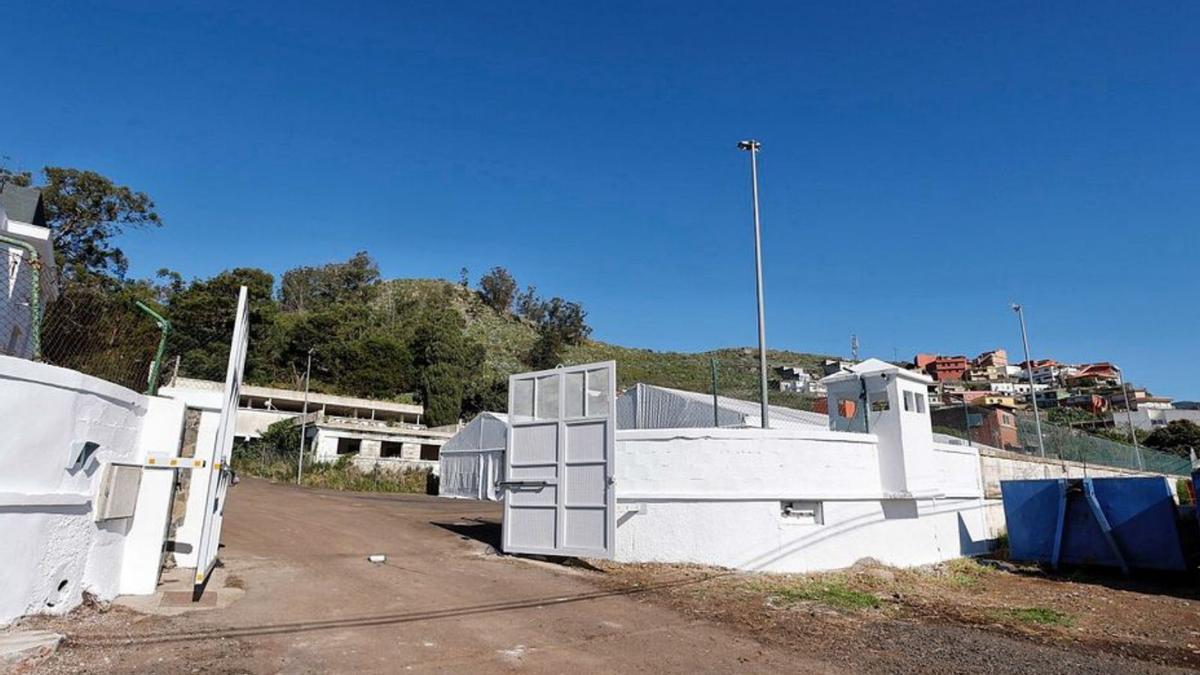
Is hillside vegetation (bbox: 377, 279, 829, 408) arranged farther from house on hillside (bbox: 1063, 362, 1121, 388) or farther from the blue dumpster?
house on hillside (bbox: 1063, 362, 1121, 388)

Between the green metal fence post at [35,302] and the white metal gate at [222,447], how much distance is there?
61.6 inches

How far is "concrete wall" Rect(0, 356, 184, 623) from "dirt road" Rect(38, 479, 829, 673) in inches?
18.6

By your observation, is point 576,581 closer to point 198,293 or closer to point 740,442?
point 740,442

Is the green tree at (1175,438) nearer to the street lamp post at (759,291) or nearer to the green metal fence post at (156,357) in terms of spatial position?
the street lamp post at (759,291)

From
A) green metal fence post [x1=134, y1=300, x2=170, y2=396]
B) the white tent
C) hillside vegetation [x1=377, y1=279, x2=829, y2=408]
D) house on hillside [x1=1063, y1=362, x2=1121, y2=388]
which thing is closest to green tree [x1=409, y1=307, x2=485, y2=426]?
hillside vegetation [x1=377, y1=279, x2=829, y2=408]

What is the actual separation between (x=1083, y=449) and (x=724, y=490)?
2105 centimetres

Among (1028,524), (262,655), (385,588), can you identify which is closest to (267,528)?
(385,588)

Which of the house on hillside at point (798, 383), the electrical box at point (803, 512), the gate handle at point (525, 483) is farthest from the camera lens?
the house on hillside at point (798, 383)

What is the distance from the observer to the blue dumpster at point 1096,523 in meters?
12.7

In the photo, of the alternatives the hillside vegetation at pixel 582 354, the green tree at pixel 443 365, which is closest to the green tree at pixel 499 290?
the hillside vegetation at pixel 582 354

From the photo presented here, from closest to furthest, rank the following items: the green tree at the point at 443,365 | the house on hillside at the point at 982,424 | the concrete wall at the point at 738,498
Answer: the concrete wall at the point at 738,498, the house on hillside at the point at 982,424, the green tree at the point at 443,365

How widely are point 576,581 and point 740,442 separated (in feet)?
11.4

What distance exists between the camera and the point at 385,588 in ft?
27.8

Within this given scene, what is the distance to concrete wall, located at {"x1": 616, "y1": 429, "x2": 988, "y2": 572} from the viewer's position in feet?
35.6
